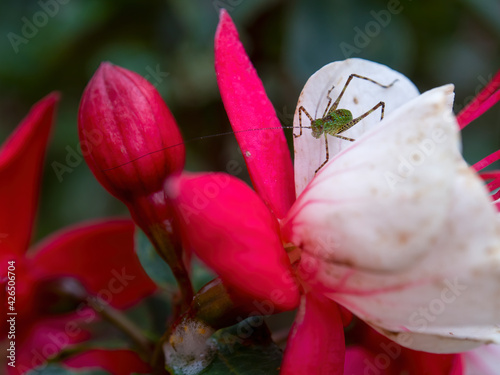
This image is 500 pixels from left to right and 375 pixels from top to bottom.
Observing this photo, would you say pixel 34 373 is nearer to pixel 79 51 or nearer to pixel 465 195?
pixel 465 195

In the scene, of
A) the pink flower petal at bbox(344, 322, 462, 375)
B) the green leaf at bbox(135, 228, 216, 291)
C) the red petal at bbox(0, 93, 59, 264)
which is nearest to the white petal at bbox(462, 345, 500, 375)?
the pink flower petal at bbox(344, 322, 462, 375)

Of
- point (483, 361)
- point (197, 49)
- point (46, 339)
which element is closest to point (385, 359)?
point (483, 361)

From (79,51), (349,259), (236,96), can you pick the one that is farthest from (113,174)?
(79,51)

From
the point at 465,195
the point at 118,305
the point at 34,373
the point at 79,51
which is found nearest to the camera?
the point at 465,195

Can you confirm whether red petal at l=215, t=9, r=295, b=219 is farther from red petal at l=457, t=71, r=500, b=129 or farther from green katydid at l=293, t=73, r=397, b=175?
red petal at l=457, t=71, r=500, b=129

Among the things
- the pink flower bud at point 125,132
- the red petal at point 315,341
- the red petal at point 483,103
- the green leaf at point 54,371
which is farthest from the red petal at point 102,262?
the red petal at point 483,103
